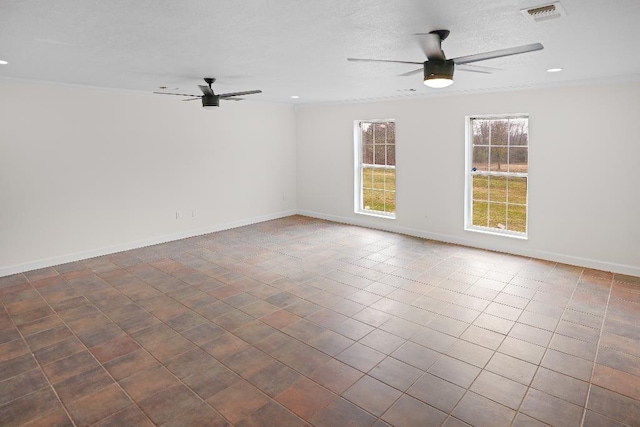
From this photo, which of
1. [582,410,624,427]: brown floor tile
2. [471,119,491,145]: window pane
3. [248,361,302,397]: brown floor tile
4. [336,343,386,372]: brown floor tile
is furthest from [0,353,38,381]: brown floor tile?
[471,119,491,145]: window pane

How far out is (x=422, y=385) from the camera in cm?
295

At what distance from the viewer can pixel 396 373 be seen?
10.2ft

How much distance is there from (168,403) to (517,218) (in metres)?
5.45

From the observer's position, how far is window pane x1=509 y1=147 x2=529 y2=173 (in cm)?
605

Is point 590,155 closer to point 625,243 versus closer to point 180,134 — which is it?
point 625,243

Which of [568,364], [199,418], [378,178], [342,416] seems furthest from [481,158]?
[199,418]

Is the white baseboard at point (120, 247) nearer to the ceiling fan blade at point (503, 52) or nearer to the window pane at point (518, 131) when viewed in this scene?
the window pane at point (518, 131)

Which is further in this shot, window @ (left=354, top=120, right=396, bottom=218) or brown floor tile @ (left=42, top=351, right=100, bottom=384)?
window @ (left=354, top=120, right=396, bottom=218)

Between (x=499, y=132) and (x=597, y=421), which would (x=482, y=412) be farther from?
(x=499, y=132)

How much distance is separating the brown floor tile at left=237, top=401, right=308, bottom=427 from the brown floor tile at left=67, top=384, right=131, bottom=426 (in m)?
0.86

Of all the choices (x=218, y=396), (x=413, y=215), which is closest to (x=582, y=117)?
(x=413, y=215)

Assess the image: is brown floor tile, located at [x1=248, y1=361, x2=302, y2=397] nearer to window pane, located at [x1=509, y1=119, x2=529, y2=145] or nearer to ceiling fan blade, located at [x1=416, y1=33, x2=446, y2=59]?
ceiling fan blade, located at [x1=416, y1=33, x2=446, y2=59]

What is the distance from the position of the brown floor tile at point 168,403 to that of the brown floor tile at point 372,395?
1047 mm

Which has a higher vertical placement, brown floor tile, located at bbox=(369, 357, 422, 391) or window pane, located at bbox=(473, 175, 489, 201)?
window pane, located at bbox=(473, 175, 489, 201)
